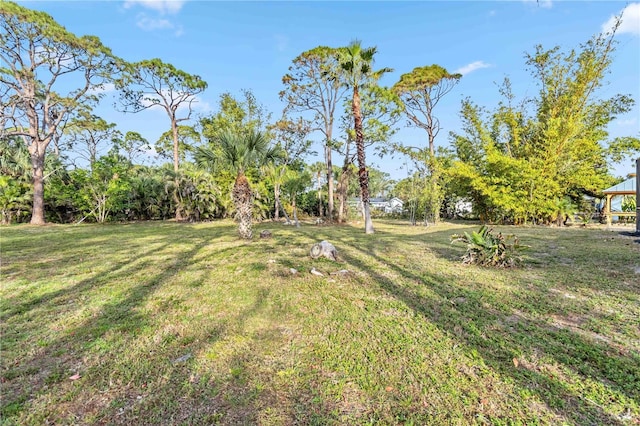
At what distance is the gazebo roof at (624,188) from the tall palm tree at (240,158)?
44.1 feet

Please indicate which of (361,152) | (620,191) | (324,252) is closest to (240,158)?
(324,252)

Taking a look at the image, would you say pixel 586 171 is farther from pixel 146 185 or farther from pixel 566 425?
pixel 146 185

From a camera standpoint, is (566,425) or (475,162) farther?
(475,162)

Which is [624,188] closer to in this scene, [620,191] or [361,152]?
[620,191]

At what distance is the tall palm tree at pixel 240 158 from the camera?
800 centimetres

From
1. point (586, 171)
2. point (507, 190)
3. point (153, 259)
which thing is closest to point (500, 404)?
point (153, 259)

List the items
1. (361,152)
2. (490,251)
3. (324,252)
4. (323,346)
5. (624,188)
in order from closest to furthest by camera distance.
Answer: (323,346)
(490,251)
(324,252)
(361,152)
(624,188)

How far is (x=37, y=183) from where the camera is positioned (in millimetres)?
12625

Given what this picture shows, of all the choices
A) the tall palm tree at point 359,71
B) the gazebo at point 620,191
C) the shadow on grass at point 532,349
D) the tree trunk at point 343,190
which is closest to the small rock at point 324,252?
the shadow on grass at point 532,349

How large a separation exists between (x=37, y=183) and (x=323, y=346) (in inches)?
633

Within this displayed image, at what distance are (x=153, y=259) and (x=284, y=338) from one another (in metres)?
4.21

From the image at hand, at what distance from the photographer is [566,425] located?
149 cm

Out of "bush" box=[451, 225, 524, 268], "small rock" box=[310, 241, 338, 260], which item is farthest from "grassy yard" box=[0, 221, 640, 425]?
"small rock" box=[310, 241, 338, 260]

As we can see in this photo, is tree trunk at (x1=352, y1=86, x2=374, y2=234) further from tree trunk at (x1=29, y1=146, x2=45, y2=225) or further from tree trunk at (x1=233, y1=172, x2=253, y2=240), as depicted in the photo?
tree trunk at (x1=29, y1=146, x2=45, y2=225)
